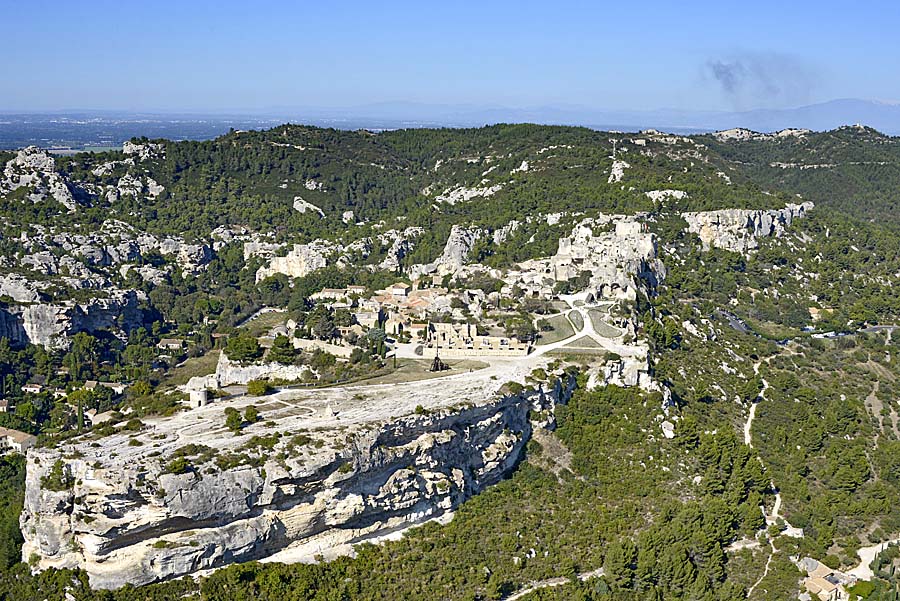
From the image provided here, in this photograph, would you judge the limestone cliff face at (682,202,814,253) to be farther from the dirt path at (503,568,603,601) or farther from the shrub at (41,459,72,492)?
the shrub at (41,459,72,492)

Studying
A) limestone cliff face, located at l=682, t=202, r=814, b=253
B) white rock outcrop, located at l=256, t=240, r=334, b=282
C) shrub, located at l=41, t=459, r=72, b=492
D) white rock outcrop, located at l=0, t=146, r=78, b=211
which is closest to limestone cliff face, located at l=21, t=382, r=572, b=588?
shrub, located at l=41, t=459, r=72, b=492

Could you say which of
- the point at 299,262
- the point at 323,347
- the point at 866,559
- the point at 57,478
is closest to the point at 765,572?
the point at 866,559

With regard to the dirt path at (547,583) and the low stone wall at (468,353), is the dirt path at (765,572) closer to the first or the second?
the dirt path at (547,583)

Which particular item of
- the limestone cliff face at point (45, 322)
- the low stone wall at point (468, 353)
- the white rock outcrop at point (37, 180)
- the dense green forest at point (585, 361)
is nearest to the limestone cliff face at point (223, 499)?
the dense green forest at point (585, 361)

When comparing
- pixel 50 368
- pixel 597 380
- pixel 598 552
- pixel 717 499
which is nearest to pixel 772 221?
pixel 597 380

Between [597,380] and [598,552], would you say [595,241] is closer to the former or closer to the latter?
[597,380]

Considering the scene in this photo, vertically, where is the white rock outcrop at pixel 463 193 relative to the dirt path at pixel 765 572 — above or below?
above

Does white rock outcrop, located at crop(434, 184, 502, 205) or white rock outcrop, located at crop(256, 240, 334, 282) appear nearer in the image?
white rock outcrop, located at crop(256, 240, 334, 282)
